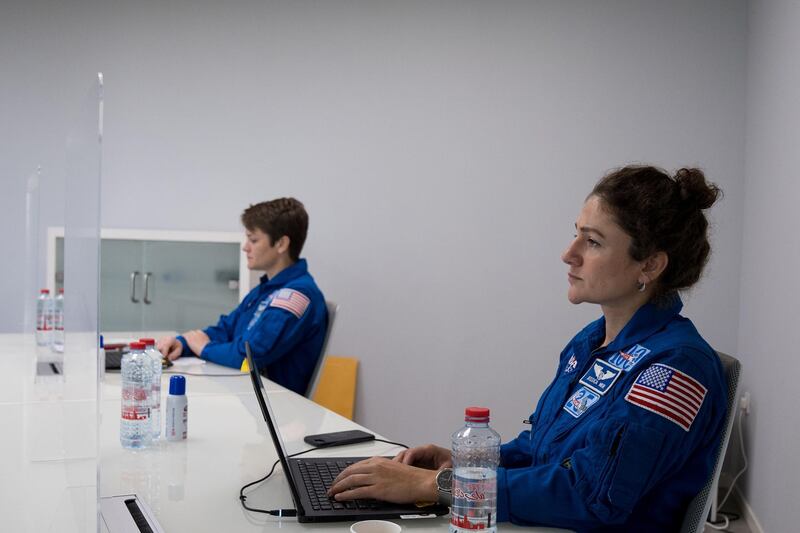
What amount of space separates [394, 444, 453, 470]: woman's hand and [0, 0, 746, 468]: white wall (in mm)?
2804

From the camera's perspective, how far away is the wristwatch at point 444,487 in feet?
4.83

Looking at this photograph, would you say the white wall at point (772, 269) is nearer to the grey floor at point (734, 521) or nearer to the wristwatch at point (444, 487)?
the grey floor at point (734, 521)

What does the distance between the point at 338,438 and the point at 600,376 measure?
729 millimetres

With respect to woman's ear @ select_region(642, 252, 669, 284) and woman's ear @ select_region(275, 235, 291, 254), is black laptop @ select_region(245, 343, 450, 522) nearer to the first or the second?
woman's ear @ select_region(642, 252, 669, 284)

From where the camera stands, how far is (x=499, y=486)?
57.1 inches

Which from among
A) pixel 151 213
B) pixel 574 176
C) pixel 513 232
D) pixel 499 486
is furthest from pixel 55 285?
pixel 499 486

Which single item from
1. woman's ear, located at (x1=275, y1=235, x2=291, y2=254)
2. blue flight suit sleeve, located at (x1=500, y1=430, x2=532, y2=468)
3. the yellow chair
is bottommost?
the yellow chair

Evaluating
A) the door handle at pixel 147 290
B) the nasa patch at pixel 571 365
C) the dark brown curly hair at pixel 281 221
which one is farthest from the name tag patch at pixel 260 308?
the nasa patch at pixel 571 365

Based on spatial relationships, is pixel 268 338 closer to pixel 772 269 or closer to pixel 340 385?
pixel 340 385

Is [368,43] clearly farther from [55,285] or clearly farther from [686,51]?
[55,285]

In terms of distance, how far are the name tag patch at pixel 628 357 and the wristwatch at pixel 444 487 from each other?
0.39 m

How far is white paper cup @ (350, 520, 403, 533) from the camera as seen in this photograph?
1.33 metres

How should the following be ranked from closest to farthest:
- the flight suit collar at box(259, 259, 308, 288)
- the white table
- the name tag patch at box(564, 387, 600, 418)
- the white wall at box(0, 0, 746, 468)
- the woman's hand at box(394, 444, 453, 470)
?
the white table
the name tag patch at box(564, 387, 600, 418)
the woman's hand at box(394, 444, 453, 470)
the flight suit collar at box(259, 259, 308, 288)
the white wall at box(0, 0, 746, 468)

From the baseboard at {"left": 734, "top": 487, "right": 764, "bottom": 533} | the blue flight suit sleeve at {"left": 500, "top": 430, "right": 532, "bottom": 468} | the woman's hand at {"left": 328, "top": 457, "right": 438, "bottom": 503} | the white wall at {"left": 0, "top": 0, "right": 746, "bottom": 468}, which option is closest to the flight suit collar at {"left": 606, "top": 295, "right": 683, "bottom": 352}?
the blue flight suit sleeve at {"left": 500, "top": 430, "right": 532, "bottom": 468}
